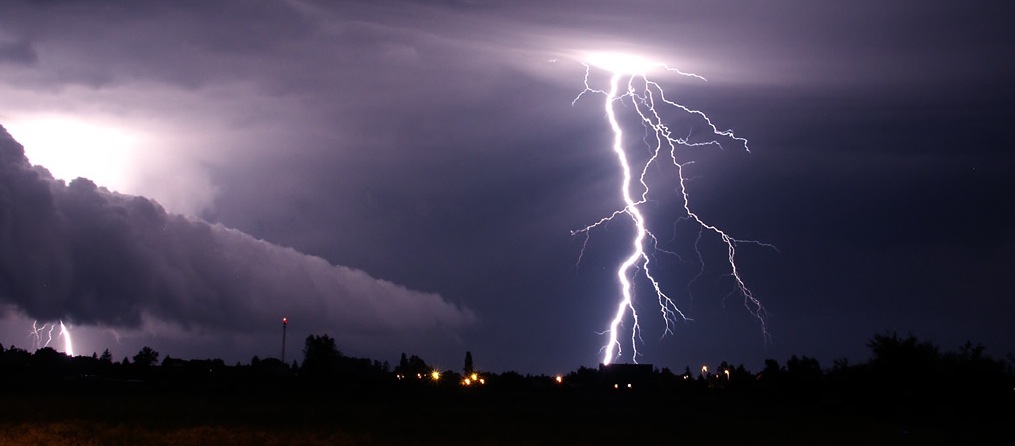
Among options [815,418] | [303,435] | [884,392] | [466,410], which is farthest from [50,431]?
[884,392]

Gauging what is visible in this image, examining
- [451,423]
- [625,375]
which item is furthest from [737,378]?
[451,423]

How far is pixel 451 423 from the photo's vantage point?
37.2 metres

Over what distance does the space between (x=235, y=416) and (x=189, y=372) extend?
64.6 meters

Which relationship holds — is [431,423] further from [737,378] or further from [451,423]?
[737,378]

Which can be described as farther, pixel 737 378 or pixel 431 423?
pixel 737 378

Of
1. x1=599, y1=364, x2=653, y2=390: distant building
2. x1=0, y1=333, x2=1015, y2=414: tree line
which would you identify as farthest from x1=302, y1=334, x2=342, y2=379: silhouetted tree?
x1=599, y1=364, x2=653, y2=390: distant building

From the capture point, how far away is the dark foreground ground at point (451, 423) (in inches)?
1169

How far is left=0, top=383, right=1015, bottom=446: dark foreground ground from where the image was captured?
97.5 ft

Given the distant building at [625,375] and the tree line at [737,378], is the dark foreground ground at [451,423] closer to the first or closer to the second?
the tree line at [737,378]

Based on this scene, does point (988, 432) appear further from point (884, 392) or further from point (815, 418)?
point (884, 392)

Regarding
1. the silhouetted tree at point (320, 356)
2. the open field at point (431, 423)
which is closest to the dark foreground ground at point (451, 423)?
the open field at point (431, 423)

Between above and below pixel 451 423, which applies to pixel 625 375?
above

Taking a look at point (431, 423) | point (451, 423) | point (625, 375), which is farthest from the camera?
point (625, 375)

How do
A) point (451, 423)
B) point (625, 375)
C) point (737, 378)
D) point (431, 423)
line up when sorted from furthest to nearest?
point (625, 375)
point (737, 378)
point (451, 423)
point (431, 423)
